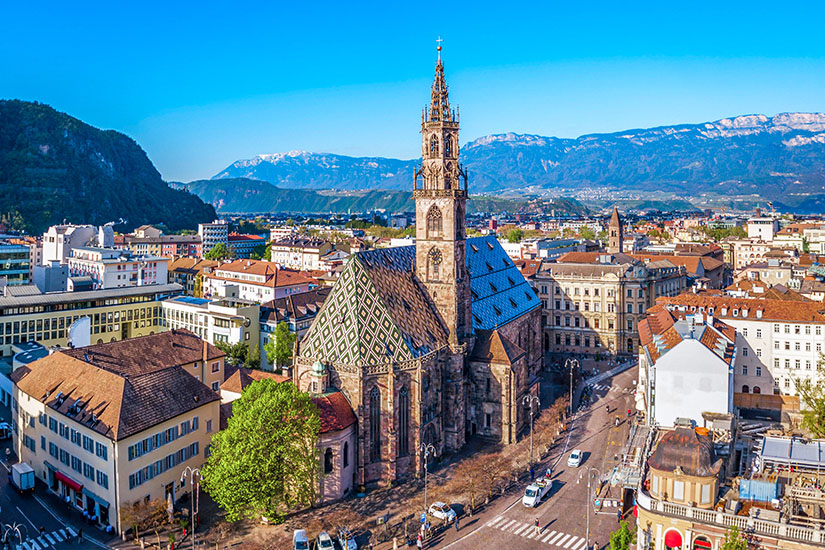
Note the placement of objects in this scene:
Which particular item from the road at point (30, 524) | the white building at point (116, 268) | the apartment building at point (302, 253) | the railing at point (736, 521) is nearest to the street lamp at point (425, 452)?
the railing at point (736, 521)

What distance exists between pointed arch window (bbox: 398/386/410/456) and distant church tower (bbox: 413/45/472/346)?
9.45 meters

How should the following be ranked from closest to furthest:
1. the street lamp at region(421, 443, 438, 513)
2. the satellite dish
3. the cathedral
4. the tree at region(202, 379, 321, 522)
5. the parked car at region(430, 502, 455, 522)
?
the tree at region(202, 379, 321, 522), the parked car at region(430, 502, 455, 522), the street lamp at region(421, 443, 438, 513), the cathedral, the satellite dish

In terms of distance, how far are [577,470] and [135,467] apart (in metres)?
35.3

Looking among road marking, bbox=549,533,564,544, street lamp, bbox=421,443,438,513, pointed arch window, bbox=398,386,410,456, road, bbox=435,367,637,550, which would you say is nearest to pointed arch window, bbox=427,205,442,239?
pointed arch window, bbox=398,386,410,456

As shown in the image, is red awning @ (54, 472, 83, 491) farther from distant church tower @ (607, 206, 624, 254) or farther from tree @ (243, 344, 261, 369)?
distant church tower @ (607, 206, 624, 254)

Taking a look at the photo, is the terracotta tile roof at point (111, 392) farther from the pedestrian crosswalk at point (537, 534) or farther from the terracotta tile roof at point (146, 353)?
the pedestrian crosswalk at point (537, 534)

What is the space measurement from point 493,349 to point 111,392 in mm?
34567

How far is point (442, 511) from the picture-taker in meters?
49.8

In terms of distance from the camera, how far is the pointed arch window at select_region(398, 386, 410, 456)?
58.1 meters

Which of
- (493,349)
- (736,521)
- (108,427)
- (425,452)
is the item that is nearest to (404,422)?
(425,452)

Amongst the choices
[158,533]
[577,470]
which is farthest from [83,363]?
[577,470]

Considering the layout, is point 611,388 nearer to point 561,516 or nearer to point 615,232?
point 561,516

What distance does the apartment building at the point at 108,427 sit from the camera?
48062mm

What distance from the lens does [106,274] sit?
125m
